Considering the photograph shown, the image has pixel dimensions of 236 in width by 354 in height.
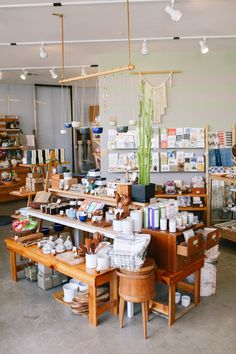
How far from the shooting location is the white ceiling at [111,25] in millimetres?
4094

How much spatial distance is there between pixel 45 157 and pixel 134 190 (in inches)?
111

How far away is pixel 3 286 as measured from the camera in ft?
13.7

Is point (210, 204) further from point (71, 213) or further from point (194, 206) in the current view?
point (71, 213)

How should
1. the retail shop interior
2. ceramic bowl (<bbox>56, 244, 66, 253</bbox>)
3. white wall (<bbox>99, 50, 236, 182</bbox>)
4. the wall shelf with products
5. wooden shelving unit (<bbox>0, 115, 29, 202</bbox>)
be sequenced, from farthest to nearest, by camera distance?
1. wooden shelving unit (<bbox>0, 115, 29, 202</bbox>)
2. the wall shelf with products
3. white wall (<bbox>99, 50, 236, 182</bbox>)
4. ceramic bowl (<bbox>56, 244, 66, 253</bbox>)
5. the retail shop interior

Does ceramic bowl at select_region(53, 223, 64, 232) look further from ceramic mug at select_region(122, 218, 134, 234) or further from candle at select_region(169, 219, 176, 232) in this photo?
candle at select_region(169, 219, 176, 232)

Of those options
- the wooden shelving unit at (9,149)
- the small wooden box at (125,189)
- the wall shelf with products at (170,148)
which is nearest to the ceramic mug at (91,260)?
the small wooden box at (125,189)

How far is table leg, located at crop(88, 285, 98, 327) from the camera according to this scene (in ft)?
10.4

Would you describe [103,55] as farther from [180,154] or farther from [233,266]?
[233,266]

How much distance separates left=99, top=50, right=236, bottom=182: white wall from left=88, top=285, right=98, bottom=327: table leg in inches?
154

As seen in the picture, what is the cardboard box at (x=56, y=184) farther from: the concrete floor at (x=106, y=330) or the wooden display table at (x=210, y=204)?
the wooden display table at (x=210, y=204)

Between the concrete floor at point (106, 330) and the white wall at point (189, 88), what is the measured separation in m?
3.44

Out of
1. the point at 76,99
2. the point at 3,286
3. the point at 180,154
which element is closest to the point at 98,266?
the point at 3,286

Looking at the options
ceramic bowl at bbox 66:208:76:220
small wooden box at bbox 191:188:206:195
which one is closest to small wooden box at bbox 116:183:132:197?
ceramic bowl at bbox 66:208:76:220

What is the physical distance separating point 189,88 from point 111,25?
2174mm
